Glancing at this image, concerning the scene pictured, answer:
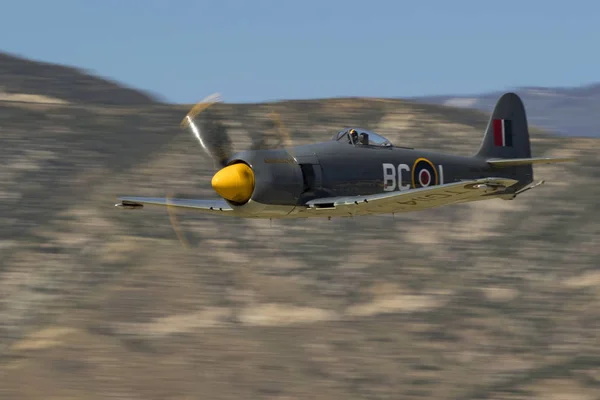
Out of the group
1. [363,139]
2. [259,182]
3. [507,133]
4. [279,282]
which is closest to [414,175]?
[363,139]

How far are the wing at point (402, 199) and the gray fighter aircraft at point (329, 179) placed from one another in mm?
23

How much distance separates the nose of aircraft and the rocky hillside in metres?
73.3

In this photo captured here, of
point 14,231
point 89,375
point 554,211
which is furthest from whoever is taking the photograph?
point 554,211

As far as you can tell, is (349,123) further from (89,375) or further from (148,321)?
(89,375)

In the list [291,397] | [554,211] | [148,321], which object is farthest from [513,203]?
[148,321]

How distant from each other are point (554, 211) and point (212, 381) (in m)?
27.9

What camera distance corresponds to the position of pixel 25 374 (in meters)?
63.0

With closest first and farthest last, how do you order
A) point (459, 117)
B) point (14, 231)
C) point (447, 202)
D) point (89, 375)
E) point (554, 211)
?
point (447, 202)
point (89, 375)
point (14, 231)
point (554, 211)
point (459, 117)

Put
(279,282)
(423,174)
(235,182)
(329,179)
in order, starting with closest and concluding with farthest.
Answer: (235,182)
(329,179)
(423,174)
(279,282)

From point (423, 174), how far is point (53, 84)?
90.1m

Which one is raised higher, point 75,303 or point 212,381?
point 75,303

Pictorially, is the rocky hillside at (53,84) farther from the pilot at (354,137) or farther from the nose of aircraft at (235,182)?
the nose of aircraft at (235,182)

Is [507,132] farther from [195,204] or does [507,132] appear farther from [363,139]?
[195,204]

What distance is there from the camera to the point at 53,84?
11069 cm
